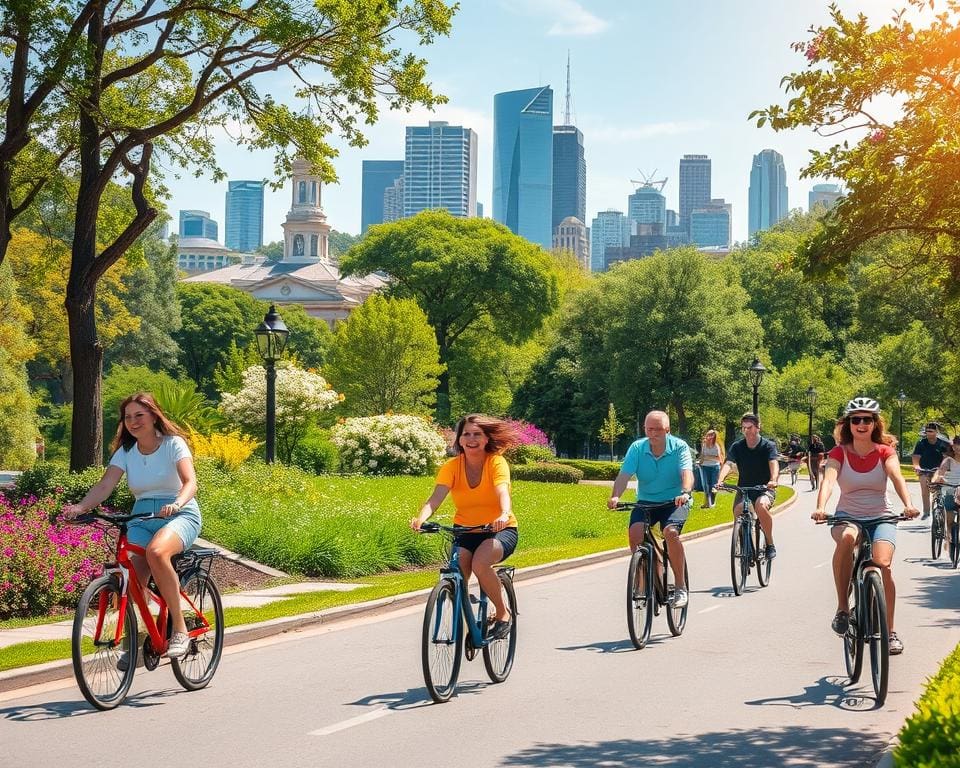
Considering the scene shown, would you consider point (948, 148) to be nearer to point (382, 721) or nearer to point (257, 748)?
point (382, 721)

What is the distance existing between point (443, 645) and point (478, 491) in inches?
41.5

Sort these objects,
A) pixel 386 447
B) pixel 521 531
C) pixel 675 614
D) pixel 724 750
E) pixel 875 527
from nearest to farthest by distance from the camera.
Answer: pixel 724 750
pixel 875 527
pixel 675 614
pixel 521 531
pixel 386 447

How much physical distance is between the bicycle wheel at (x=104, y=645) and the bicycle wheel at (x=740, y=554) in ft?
26.9

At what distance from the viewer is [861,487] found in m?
9.38

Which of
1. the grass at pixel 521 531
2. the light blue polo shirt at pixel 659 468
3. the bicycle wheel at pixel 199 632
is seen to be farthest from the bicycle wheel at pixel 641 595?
the bicycle wheel at pixel 199 632

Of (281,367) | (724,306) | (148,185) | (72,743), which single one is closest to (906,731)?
(72,743)

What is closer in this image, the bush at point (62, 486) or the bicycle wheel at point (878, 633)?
the bicycle wheel at point (878, 633)

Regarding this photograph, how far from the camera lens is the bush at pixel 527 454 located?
4606 cm

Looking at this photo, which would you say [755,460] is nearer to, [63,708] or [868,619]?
[868,619]

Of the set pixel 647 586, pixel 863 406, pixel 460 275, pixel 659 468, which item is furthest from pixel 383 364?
pixel 863 406

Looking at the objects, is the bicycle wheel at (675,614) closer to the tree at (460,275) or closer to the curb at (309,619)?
the curb at (309,619)

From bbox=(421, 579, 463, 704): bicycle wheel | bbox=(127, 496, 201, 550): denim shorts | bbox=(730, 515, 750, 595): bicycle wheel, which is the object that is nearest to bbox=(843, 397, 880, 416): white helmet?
bbox=(421, 579, 463, 704): bicycle wheel

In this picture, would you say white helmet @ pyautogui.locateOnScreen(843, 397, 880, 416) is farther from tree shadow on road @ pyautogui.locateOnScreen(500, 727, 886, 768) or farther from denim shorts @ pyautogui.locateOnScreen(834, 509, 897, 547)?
tree shadow on road @ pyautogui.locateOnScreen(500, 727, 886, 768)

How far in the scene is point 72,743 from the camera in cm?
719
